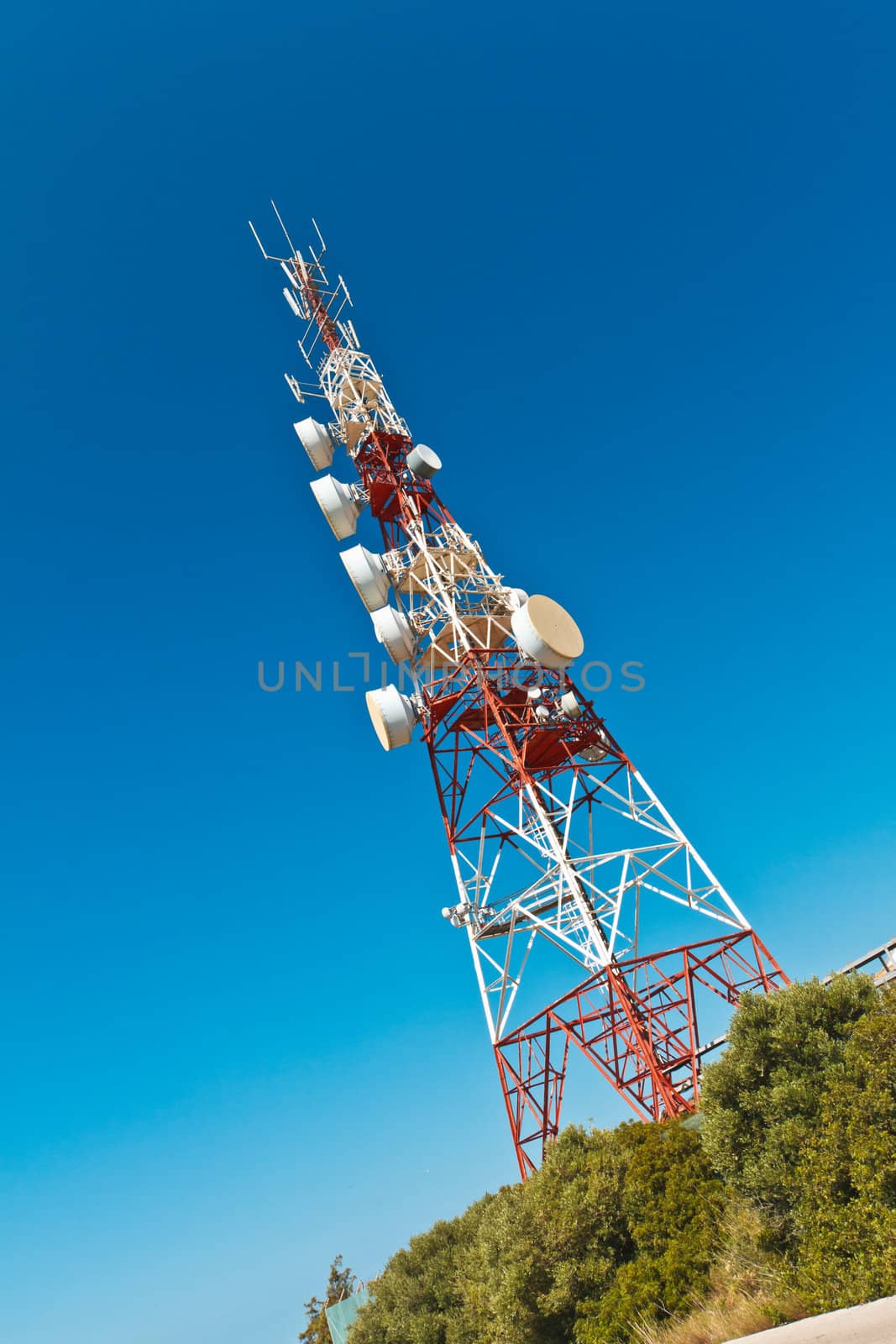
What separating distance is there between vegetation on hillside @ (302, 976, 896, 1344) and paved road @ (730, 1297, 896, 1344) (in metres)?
0.83

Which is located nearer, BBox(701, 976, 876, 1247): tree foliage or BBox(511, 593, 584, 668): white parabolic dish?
BBox(701, 976, 876, 1247): tree foliage

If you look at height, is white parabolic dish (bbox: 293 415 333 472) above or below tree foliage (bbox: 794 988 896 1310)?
above

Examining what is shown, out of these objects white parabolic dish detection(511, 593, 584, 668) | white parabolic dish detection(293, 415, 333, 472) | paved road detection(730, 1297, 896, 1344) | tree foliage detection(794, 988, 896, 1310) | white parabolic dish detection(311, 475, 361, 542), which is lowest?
paved road detection(730, 1297, 896, 1344)

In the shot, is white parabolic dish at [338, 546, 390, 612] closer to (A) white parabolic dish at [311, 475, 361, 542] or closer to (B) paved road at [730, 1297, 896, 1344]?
(A) white parabolic dish at [311, 475, 361, 542]

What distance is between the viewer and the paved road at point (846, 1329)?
25.3 feet

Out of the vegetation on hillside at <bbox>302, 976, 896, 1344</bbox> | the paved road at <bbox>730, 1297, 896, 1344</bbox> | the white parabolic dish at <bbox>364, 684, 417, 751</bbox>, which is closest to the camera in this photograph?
the paved road at <bbox>730, 1297, 896, 1344</bbox>

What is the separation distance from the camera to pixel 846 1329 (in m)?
8.15

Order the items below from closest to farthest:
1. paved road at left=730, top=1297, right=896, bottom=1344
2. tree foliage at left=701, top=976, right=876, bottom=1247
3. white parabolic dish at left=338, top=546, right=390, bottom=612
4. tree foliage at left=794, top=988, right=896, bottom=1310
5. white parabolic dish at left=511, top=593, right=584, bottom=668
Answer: paved road at left=730, top=1297, right=896, bottom=1344, tree foliage at left=794, top=988, right=896, bottom=1310, tree foliage at left=701, top=976, right=876, bottom=1247, white parabolic dish at left=511, top=593, right=584, bottom=668, white parabolic dish at left=338, top=546, right=390, bottom=612

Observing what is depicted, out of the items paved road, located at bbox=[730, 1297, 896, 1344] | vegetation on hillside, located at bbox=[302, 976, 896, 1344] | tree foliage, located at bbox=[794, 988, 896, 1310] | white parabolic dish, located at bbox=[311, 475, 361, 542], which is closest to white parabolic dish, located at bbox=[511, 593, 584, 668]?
white parabolic dish, located at bbox=[311, 475, 361, 542]

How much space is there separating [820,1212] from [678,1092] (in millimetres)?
8155

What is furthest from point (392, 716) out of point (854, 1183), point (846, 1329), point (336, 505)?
point (846, 1329)

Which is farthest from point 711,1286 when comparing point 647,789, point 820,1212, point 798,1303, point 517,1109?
point 647,789

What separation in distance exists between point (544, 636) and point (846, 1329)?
18.0 meters

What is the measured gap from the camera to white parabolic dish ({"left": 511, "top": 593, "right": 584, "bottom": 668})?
24047 mm
